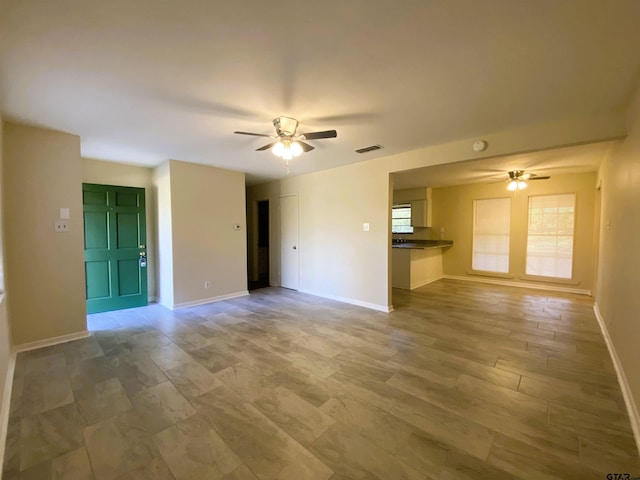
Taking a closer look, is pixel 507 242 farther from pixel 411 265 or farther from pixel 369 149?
pixel 369 149

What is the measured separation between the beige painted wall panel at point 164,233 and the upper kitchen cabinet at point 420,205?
5.74 meters

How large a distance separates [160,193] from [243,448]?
4457mm

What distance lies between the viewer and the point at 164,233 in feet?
15.4

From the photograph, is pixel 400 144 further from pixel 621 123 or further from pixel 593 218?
pixel 593 218

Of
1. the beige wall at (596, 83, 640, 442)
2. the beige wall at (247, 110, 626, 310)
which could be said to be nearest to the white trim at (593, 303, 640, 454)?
the beige wall at (596, 83, 640, 442)

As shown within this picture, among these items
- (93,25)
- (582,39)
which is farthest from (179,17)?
(582,39)

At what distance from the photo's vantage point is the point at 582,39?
5.24 ft

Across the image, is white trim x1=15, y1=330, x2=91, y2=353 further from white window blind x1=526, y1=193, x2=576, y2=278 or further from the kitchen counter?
white window blind x1=526, y1=193, x2=576, y2=278

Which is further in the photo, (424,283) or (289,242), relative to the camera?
(424,283)

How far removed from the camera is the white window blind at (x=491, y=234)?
627 centimetres

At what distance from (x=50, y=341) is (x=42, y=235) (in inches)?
50.7

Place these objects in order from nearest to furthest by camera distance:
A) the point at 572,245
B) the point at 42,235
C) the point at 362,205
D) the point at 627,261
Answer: the point at 627,261 < the point at 42,235 < the point at 362,205 < the point at 572,245

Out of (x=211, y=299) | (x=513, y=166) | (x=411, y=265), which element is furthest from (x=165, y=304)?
(x=513, y=166)

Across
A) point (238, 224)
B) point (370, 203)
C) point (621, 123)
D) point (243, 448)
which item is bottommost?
point (243, 448)
